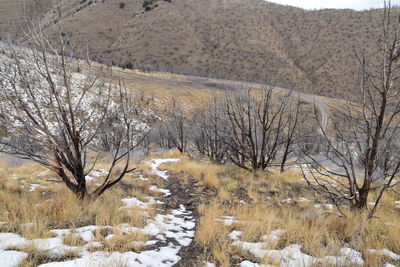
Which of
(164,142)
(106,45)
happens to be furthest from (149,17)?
(164,142)

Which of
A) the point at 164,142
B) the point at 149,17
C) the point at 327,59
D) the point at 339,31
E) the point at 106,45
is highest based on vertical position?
the point at 149,17

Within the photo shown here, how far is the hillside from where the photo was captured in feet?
168

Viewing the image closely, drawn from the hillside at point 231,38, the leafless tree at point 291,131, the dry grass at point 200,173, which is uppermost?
the hillside at point 231,38

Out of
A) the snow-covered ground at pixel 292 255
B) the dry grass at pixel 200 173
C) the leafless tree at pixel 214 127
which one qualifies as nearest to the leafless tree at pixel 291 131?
the leafless tree at pixel 214 127

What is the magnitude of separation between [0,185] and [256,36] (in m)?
64.4

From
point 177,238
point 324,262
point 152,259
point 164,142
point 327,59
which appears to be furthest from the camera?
point 327,59

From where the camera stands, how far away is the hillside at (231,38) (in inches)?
2015

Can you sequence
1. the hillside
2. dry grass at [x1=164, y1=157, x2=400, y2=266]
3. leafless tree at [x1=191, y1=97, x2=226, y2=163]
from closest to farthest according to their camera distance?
dry grass at [x1=164, y1=157, x2=400, y2=266] < leafless tree at [x1=191, y1=97, x2=226, y2=163] < the hillside

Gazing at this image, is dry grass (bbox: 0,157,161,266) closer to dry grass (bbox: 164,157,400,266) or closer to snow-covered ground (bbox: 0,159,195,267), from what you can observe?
snow-covered ground (bbox: 0,159,195,267)

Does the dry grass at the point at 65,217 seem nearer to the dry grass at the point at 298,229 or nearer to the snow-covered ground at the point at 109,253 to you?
the snow-covered ground at the point at 109,253

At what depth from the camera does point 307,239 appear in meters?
3.14

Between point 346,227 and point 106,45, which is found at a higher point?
point 106,45

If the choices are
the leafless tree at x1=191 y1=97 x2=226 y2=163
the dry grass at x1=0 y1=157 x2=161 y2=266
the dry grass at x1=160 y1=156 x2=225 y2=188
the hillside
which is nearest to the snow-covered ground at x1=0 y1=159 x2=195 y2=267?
the dry grass at x1=0 y1=157 x2=161 y2=266

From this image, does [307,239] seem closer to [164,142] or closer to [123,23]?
[164,142]
